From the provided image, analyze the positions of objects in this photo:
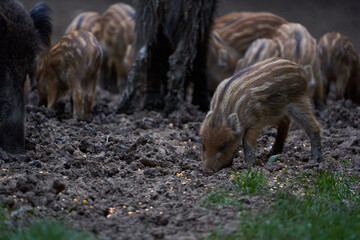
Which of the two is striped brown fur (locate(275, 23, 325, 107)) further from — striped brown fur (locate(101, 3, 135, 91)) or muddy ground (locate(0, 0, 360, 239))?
striped brown fur (locate(101, 3, 135, 91))

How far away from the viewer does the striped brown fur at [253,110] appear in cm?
456

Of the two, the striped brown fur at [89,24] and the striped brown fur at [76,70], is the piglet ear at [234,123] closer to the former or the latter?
the striped brown fur at [76,70]

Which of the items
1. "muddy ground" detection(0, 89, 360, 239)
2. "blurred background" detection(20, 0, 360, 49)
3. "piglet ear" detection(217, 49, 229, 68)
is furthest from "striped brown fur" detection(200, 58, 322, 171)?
"blurred background" detection(20, 0, 360, 49)

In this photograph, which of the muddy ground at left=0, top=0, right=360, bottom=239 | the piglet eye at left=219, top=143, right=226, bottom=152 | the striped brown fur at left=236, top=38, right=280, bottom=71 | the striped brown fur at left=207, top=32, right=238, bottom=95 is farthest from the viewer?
the striped brown fur at left=207, top=32, right=238, bottom=95

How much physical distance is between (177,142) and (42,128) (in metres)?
1.34

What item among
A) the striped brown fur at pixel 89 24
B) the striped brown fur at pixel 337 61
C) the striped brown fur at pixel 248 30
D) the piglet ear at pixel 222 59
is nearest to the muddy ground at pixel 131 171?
the piglet ear at pixel 222 59

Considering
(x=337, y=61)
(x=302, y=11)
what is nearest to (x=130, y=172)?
(x=337, y=61)

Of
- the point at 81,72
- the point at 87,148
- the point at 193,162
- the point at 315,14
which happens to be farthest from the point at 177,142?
the point at 315,14

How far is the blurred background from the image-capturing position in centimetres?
1381

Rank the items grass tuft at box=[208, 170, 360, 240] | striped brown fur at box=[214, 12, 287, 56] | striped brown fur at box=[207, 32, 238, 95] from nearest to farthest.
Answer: grass tuft at box=[208, 170, 360, 240]
striped brown fur at box=[207, 32, 238, 95]
striped brown fur at box=[214, 12, 287, 56]

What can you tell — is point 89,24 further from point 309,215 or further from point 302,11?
point 309,215

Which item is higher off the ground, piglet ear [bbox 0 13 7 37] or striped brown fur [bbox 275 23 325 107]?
piglet ear [bbox 0 13 7 37]

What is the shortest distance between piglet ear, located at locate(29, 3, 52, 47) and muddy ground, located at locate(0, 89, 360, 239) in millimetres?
858

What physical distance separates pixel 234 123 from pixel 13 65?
1852mm
